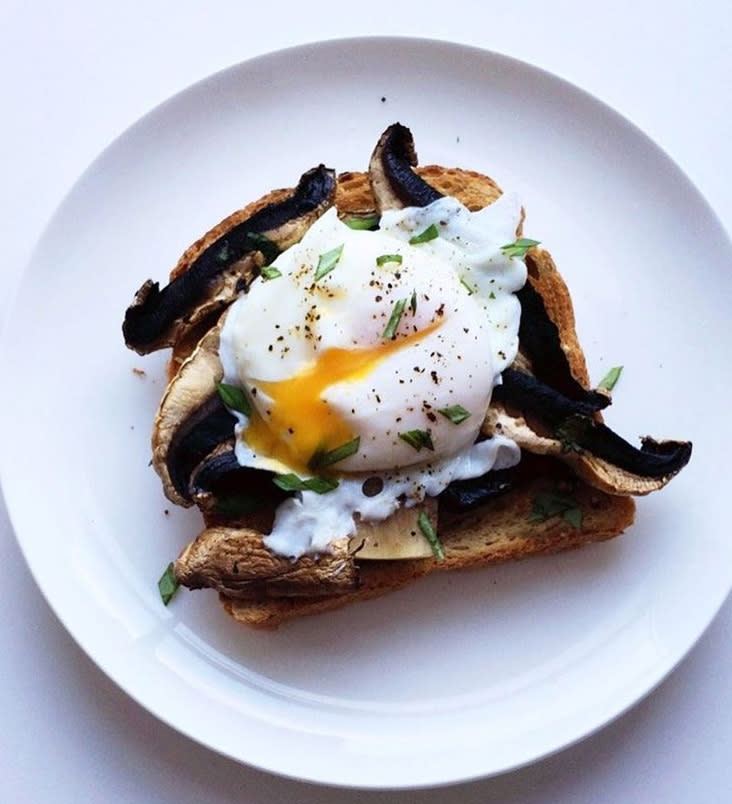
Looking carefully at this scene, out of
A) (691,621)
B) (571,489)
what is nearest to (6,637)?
(571,489)

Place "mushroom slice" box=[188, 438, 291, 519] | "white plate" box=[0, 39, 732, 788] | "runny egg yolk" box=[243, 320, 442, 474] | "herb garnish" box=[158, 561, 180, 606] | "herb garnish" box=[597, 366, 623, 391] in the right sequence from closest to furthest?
"runny egg yolk" box=[243, 320, 442, 474] → "mushroom slice" box=[188, 438, 291, 519] → "white plate" box=[0, 39, 732, 788] → "herb garnish" box=[158, 561, 180, 606] → "herb garnish" box=[597, 366, 623, 391]

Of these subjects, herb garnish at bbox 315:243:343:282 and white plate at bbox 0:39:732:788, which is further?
white plate at bbox 0:39:732:788

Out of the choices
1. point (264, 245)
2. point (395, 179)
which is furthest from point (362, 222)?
point (264, 245)

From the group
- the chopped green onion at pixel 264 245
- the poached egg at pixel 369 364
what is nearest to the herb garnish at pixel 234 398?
the poached egg at pixel 369 364

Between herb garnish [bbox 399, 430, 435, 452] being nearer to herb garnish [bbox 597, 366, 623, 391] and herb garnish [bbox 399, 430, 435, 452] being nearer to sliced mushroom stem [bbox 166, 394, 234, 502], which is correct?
sliced mushroom stem [bbox 166, 394, 234, 502]

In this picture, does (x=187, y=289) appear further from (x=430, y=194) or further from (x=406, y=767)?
(x=406, y=767)

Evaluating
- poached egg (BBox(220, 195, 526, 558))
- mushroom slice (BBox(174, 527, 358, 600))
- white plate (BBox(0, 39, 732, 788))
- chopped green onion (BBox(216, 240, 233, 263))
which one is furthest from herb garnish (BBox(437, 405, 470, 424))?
chopped green onion (BBox(216, 240, 233, 263))
